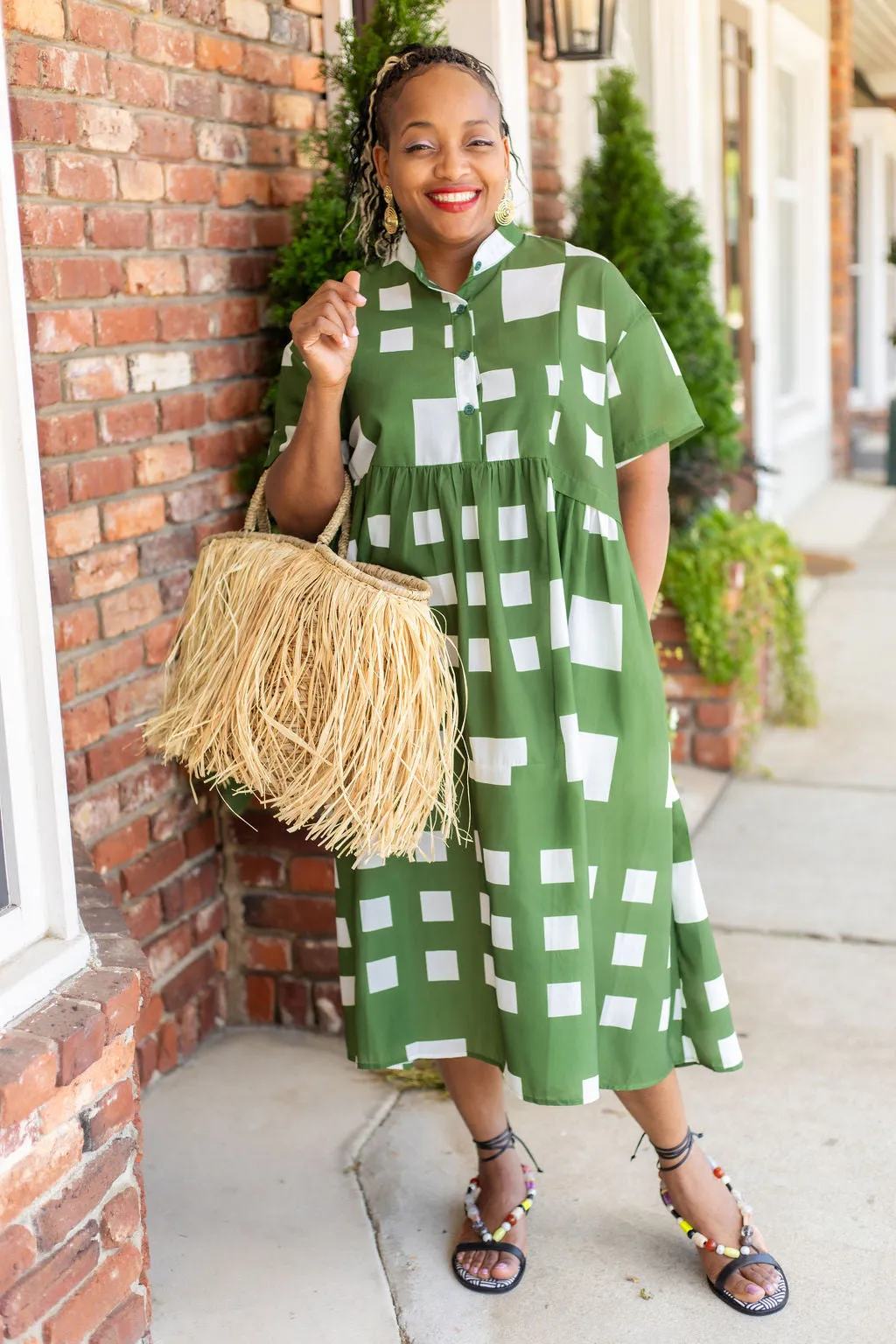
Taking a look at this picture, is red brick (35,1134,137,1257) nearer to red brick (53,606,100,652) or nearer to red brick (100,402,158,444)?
red brick (53,606,100,652)

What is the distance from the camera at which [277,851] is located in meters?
2.76

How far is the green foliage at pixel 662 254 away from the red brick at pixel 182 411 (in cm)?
165

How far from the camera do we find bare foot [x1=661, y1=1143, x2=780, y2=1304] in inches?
80.7

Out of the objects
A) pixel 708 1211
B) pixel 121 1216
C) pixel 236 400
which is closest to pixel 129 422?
pixel 236 400

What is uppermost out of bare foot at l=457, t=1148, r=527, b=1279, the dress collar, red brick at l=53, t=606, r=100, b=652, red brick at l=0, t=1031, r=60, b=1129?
the dress collar

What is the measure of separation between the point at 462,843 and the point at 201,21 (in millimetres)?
1473

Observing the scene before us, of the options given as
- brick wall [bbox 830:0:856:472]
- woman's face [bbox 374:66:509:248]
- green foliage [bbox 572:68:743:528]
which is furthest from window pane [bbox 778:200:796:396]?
woman's face [bbox 374:66:509:248]

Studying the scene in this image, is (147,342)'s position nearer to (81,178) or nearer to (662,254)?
(81,178)

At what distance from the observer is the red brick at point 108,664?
2.29 metres

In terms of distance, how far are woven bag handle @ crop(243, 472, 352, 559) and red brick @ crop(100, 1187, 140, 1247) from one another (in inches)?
29.0

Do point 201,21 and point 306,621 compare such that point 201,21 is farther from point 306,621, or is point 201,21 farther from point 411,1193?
point 411,1193

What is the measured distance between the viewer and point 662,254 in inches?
154

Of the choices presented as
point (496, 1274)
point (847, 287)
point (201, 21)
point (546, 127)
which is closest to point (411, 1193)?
point (496, 1274)

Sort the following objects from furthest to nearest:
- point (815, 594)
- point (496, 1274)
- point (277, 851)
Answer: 1. point (815, 594)
2. point (277, 851)
3. point (496, 1274)
